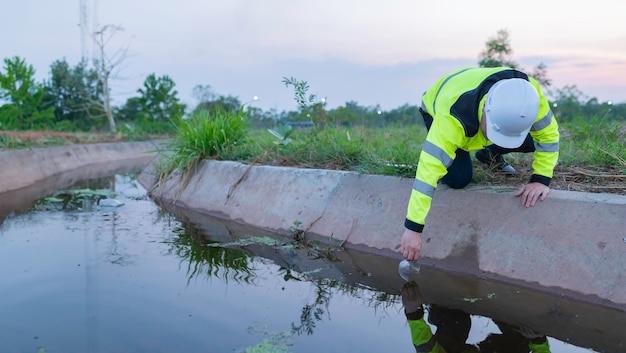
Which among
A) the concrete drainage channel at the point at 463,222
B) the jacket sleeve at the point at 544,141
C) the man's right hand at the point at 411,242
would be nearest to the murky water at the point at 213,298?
the concrete drainage channel at the point at 463,222

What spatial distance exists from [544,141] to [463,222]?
77 cm

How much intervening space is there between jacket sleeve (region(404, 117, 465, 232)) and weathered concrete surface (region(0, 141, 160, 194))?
4540mm

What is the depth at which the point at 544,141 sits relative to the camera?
331cm

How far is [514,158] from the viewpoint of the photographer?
453 centimetres

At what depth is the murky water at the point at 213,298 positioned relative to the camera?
2.52 meters

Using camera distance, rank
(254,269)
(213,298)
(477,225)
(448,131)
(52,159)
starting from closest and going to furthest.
Result: (448,131), (213,298), (477,225), (254,269), (52,159)

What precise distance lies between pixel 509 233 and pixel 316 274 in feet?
4.41

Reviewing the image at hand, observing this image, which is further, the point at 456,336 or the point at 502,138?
the point at 502,138

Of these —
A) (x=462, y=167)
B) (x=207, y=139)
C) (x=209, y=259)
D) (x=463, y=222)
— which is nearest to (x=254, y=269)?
(x=209, y=259)

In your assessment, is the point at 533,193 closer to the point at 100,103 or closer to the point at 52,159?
the point at 52,159

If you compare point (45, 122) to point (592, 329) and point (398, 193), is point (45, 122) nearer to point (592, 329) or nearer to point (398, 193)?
point (398, 193)

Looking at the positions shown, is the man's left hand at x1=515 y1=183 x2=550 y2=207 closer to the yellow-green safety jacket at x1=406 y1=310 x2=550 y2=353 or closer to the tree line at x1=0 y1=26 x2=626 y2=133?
the yellow-green safety jacket at x1=406 y1=310 x2=550 y2=353

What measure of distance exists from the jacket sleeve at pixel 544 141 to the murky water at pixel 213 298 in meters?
0.82

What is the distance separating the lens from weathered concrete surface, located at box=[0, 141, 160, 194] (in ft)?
24.3
